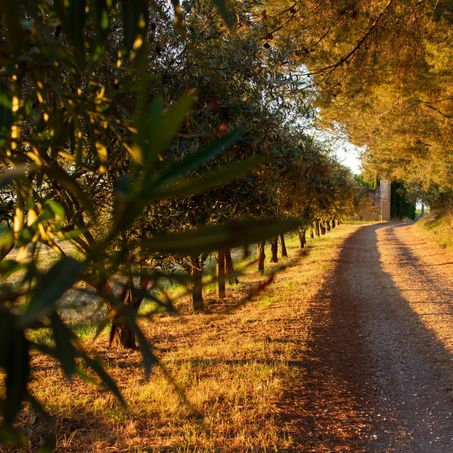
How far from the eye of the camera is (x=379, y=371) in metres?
7.07

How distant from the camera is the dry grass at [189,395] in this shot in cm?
457

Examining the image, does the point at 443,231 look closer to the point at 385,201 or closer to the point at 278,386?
the point at 278,386

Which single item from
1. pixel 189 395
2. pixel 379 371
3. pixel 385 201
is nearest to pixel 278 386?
pixel 189 395

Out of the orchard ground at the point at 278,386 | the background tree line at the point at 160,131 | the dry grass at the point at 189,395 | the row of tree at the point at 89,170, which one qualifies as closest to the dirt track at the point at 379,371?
the orchard ground at the point at 278,386

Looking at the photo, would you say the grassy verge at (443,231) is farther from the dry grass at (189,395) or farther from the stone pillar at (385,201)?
the stone pillar at (385,201)

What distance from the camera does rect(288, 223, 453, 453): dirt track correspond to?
201 inches

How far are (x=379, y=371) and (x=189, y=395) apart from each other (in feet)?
9.32

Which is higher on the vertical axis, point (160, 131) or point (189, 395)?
point (160, 131)

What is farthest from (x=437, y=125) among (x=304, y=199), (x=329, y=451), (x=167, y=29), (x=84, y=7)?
(x=84, y=7)

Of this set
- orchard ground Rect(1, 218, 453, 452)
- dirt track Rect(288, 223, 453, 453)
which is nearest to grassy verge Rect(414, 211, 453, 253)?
A: dirt track Rect(288, 223, 453, 453)

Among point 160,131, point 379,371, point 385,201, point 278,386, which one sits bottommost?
point 379,371

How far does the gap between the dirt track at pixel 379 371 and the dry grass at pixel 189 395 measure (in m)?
0.33

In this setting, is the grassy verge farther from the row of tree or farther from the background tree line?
the row of tree

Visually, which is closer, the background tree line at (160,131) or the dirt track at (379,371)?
the background tree line at (160,131)
